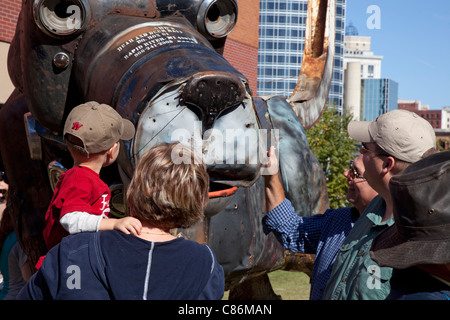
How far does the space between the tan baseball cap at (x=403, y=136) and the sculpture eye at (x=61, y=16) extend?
5.42 ft

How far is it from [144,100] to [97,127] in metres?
0.29

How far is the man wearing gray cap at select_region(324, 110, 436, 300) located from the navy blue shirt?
2.25ft

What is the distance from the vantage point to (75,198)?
8.34 feet

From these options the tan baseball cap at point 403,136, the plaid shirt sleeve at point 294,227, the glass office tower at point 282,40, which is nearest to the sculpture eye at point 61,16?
the plaid shirt sleeve at point 294,227

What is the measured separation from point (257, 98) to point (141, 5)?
1.66 metres

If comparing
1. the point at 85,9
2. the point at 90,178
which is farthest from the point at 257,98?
the point at 90,178

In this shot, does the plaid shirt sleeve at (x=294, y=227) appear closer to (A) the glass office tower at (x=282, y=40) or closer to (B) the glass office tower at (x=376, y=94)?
(A) the glass office tower at (x=282, y=40)

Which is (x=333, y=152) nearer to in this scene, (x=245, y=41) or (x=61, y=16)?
(x=245, y=41)

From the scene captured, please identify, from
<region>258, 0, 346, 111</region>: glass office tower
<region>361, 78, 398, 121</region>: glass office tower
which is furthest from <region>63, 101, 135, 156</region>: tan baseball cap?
<region>361, 78, 398, 121</region>: glass office tower

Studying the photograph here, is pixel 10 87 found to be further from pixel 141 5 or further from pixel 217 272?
pixel 217 272

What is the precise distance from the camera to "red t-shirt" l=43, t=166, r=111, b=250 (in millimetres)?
2535

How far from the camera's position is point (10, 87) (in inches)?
382

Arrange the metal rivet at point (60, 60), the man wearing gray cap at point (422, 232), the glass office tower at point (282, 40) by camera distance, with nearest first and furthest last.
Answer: the man wearing gray cap at point (422, 232)
the metal rivet at point (60, 60)
the glass office tower at point (282, 40)

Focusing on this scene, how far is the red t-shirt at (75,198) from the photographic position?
8.32 ft
